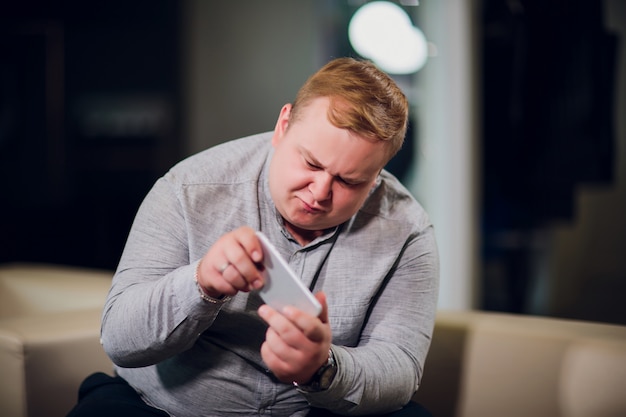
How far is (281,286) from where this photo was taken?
999 mm

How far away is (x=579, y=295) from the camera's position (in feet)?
11.9

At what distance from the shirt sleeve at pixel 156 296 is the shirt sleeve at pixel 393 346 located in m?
0.22

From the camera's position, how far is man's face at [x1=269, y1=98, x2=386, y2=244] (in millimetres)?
1134

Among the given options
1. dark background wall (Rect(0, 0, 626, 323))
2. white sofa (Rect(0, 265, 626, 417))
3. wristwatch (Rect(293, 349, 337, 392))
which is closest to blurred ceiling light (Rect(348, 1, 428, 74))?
dark background wall (Rect(0, 0, 626, 323))

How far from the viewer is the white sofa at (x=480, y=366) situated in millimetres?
1354

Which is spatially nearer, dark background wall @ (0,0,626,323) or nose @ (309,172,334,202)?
nose @ (309,172,334,202)

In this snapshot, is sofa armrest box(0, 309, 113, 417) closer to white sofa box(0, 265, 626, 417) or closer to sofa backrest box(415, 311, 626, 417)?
white sofa box(0, 265, 626, 417)

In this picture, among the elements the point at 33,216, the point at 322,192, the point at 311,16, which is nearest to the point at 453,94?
the point at 311,16

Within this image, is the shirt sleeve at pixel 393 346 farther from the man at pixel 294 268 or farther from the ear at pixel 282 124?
the ear at pixel 282 124

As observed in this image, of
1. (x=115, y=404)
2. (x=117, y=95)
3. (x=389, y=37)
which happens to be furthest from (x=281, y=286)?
(x=117, y=95)

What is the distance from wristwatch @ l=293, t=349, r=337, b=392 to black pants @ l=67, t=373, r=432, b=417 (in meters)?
0.22

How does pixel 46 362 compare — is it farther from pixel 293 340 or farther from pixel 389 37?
pixel 389 37

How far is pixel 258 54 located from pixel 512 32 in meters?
2.05

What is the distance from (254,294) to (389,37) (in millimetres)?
1957
